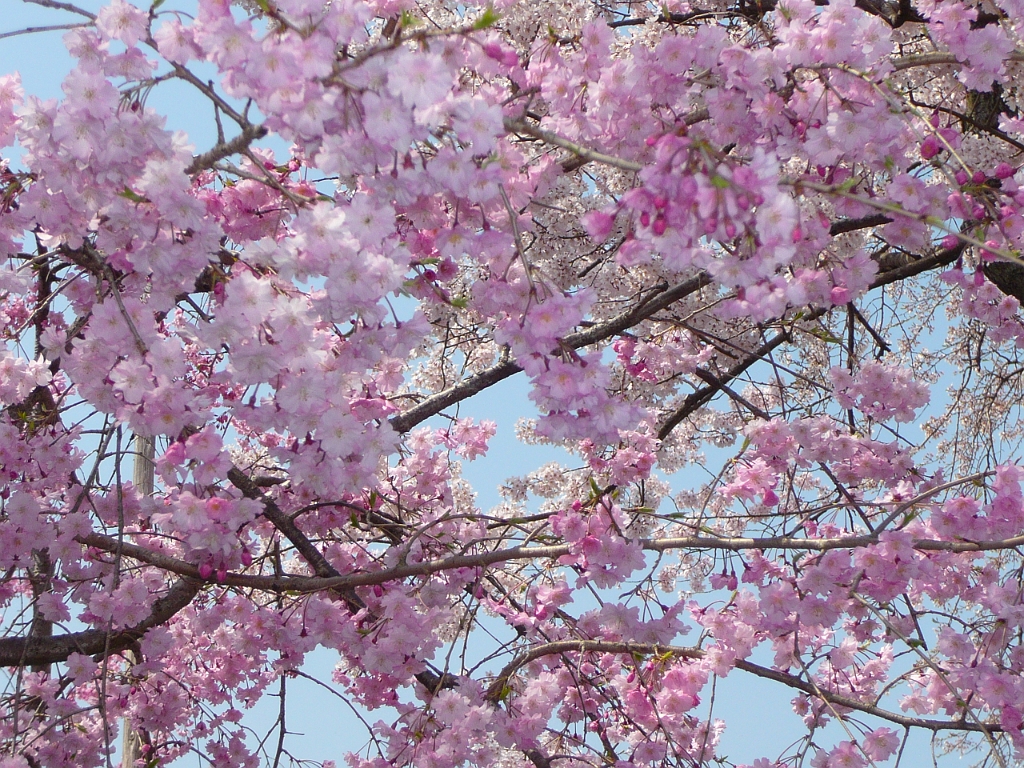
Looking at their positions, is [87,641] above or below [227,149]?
below

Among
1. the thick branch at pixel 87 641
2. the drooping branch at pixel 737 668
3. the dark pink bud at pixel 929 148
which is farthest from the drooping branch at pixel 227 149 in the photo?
the drooping branch at pixel 737 668

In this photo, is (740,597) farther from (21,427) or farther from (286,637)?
(21,427)

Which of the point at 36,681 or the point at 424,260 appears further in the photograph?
the point at 36,681

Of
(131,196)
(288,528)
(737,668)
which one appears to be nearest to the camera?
(131,196)

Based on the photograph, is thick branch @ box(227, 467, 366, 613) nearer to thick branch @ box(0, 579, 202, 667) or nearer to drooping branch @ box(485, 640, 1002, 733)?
thick branch @ box(0, 579, 202, 667)

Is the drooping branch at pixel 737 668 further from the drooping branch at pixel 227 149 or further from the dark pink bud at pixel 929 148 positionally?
the drooping branch at pixel 227 149

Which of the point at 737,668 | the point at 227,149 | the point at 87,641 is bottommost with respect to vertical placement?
the point at 737,668

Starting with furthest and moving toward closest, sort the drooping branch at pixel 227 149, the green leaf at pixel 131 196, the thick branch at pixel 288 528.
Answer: the thick branch at pixel 288 528 < the drooping branch at pixel 227 149 < the green leaf at pixel 131 196

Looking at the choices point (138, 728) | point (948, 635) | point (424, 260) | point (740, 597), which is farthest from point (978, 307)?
point (138, 728)

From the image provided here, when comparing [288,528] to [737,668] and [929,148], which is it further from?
[929,148]

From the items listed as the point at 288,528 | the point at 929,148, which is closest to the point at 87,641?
the point at 288,528

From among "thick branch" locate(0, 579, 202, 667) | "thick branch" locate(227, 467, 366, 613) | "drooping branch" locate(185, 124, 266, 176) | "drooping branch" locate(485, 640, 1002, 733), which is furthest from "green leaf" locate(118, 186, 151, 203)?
"drooping branch" locate(485, 640, 1002, 733)

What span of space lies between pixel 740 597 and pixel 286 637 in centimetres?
173

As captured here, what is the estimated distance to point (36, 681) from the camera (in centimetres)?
394
